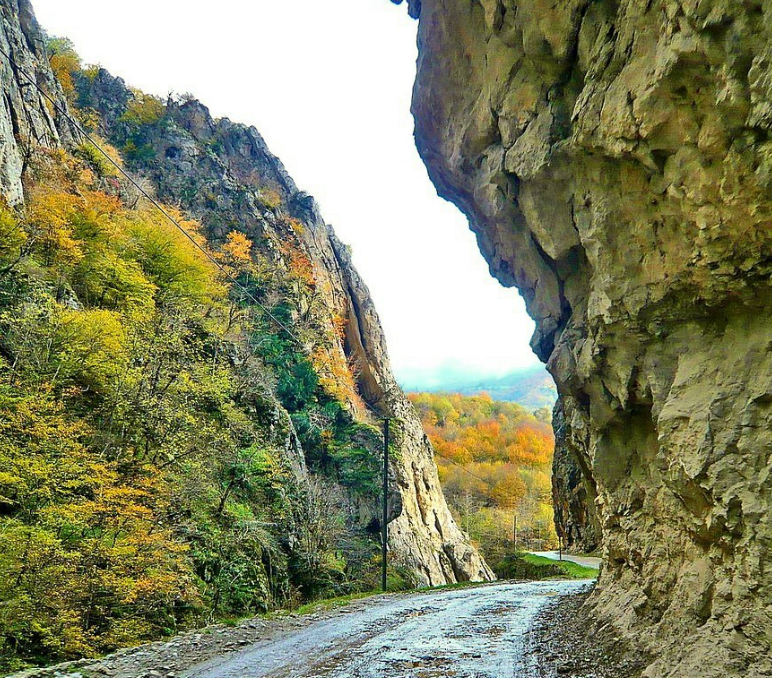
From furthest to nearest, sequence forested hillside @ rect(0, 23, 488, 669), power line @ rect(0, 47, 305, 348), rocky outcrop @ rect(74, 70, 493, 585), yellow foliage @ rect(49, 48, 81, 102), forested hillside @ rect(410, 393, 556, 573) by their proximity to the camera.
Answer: forested hillside @ rect(410, 393, 556, 573) < yellow foliage @ rect(49, 48, 81, 102) < rocky outcrop @ rect(74, 70, 493, 585) < power line @ rect(0, 47, 305, 348) < forested hillside @ rect(0, 23, 488, 669)

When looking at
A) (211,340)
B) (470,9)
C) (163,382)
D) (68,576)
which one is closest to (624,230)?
(470,9)

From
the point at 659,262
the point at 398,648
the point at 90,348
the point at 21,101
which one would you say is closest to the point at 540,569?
the point at 398,648

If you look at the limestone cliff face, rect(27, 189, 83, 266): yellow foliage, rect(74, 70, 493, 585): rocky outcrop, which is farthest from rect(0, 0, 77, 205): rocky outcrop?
the limestone cliff face

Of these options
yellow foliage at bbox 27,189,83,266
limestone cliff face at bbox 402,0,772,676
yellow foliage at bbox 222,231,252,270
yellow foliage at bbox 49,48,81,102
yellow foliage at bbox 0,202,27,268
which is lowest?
Answer: limestone cliff face at bbox 402,0,772,676

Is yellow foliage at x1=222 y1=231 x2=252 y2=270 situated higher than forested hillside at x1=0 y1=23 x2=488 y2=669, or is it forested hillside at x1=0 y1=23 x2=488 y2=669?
yellow foliage at x1=222 y1=231 x2=252 y2=270

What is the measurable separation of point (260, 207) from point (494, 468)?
50.0 m

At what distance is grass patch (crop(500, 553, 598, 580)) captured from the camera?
85.3 feet

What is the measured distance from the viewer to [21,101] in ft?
83.1

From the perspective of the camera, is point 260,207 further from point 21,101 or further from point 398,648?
point 398,648

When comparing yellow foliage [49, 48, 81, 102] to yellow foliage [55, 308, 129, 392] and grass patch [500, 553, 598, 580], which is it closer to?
yellow foliage [55, 308, 129, 392]

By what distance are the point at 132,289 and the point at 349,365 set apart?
73.3 ft

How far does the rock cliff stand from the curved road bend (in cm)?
1622

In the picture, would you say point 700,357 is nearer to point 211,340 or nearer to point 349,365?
point 211,340

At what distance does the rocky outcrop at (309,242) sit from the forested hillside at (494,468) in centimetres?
971
